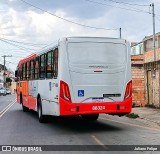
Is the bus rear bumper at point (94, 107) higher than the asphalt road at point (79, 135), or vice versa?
the bus rear bumper at point (94, 107)

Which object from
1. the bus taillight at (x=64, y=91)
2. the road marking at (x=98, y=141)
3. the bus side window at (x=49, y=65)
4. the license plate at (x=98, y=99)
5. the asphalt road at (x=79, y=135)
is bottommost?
the asphalt road at (x=79, y=135)

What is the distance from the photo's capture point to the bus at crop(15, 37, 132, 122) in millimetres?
12516

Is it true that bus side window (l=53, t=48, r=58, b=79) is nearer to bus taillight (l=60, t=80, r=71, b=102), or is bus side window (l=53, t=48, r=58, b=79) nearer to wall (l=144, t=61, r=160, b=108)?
bus taillight (l=60, t=80, r=71, b=102)

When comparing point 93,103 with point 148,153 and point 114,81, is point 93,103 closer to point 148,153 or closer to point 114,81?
point 114,81

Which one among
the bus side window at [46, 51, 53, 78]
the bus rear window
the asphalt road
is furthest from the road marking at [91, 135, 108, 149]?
the bus side window at [46, 51, 53, 78]

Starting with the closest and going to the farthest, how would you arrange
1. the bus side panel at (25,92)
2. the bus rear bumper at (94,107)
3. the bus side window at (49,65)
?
the bus rear bumper at (94,107) → the bus side window at (49,65) → the bus side panel at (25,92)

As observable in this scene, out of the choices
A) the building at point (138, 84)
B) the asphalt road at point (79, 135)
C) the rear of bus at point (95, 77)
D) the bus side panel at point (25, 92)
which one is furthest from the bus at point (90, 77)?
the building at point (138, 84)

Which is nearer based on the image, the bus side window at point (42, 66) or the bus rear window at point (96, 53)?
the bus rear window at point (96, 53)

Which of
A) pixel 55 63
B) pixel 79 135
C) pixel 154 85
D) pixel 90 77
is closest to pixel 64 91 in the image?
pixel 90 77

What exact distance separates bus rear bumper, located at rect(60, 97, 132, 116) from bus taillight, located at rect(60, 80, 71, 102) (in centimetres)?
13

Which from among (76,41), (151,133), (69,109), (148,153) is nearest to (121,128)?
(151,133)

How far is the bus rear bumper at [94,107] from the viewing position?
40.5 ft

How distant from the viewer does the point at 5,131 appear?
13.4 metres

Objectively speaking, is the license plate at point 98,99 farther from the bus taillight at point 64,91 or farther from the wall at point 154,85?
the wall at point 154,85
